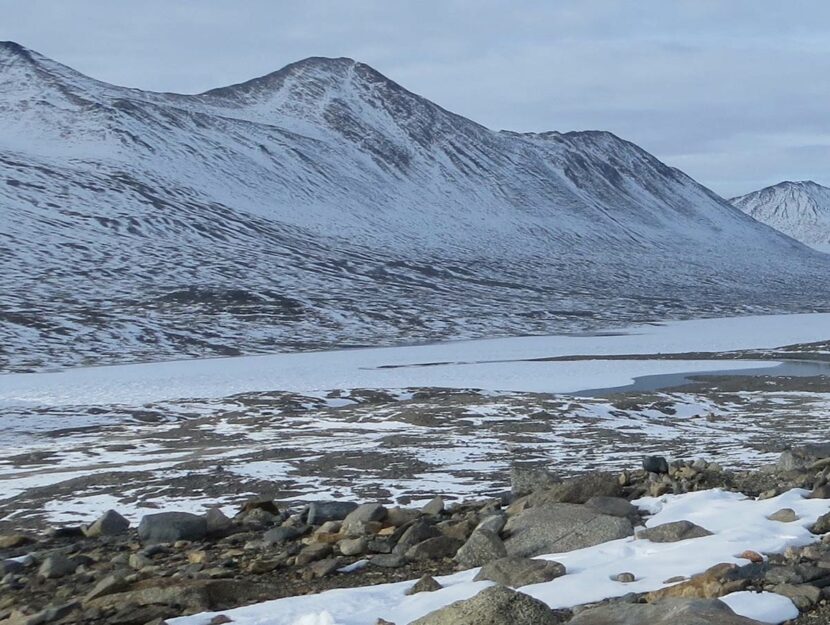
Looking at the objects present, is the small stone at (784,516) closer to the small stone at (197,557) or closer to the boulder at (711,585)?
the boulder at (711,585)

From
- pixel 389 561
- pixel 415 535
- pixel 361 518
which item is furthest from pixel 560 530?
pixel 361 518

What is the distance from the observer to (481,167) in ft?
651

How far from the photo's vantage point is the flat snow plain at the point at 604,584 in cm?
730

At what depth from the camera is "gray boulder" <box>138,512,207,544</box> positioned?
35.4 ft

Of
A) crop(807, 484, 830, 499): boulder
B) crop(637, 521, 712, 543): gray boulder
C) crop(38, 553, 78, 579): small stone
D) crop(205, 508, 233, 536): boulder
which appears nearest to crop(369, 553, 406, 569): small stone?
crop(637, 521, 712, 543): gray boulder

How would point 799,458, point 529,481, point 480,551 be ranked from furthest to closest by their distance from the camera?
point 799,458
point 529,481
point 480,551

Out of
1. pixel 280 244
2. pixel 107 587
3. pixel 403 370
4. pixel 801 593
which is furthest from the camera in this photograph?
pixel 280 244

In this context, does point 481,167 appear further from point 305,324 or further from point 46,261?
point 305,324

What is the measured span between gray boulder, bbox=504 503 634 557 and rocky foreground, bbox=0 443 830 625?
0.05ft

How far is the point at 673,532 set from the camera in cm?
886

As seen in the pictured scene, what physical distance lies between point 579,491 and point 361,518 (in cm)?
222

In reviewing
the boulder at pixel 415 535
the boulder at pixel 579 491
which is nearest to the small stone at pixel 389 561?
the boulder at pixel 415 535

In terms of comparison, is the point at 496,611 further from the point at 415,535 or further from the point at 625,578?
the point at 415,535

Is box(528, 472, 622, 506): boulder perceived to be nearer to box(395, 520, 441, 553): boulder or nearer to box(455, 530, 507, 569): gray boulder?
box(395, 520, 441, 553): boulder
